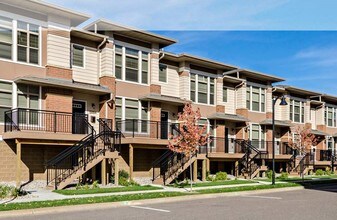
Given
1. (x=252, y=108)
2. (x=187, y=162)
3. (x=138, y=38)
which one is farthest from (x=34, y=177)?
(x=252, y=108)

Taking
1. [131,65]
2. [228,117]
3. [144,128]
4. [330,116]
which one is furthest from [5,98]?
[330,116]

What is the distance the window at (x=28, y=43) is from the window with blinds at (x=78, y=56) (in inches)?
98.5

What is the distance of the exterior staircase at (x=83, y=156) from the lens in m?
19.5

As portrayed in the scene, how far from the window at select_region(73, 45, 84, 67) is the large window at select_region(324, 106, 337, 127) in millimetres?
30547

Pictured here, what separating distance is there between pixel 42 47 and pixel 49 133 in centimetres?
470

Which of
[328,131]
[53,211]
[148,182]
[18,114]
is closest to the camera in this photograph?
[53,211]

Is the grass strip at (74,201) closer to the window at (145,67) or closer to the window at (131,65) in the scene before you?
the window at (131,65)

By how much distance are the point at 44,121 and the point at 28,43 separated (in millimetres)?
3943

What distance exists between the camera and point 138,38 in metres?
25.6

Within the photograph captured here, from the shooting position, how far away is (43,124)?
806 inches

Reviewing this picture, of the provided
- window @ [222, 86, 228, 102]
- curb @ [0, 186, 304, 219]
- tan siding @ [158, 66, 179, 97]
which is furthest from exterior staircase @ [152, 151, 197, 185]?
window @ [222, 86, 228, 102]

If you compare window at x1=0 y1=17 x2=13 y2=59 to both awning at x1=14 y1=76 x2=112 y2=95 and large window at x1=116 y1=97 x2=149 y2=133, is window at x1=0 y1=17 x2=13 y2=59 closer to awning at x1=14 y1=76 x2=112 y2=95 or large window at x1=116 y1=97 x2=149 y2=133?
awning at x1=14 y1=76 x2=112 y2=95

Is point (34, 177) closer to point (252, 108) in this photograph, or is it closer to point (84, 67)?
point (84, 67)

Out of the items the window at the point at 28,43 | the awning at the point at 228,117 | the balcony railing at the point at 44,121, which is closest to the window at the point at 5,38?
the window at the point at 28,43
